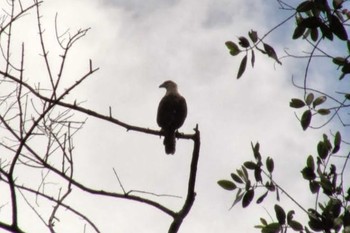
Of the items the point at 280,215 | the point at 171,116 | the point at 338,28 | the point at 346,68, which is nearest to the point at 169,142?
the point at 171,116

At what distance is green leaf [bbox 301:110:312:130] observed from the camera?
298 cm

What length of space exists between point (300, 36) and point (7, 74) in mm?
1500

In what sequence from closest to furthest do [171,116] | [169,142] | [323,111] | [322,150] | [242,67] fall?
[242,67] → [322,150] → [323,111] → [169,142] → [171,116]

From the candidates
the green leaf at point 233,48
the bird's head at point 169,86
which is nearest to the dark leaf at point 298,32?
the green leaf at point 233,48

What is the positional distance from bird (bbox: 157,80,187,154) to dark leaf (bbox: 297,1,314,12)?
5479mm

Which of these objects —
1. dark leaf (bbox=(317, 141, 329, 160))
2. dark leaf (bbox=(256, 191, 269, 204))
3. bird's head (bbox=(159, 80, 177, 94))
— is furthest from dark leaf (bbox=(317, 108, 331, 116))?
bird's head (bbox=(159, 80, 177, 94))

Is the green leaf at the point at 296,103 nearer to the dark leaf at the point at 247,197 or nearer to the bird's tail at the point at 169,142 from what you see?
the dark leaf at the point at 247,197

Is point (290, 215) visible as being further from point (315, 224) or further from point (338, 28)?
point (338, 28)

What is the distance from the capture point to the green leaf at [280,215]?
281cm

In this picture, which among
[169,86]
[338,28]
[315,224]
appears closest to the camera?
[338,28]

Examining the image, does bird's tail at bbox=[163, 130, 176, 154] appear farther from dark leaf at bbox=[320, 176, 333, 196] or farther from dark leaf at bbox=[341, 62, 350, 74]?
dark leaf at bbox=[341, 62, 350, 74]

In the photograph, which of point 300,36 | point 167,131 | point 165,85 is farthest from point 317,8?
point 165,85

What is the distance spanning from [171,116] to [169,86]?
161 centimetres

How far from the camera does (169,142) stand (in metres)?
8.14
